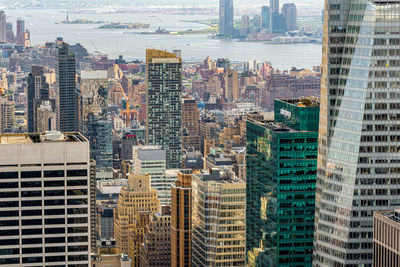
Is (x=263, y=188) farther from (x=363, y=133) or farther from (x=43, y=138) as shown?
(x=43, y=138)

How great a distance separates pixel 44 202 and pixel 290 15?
131309 millimetres

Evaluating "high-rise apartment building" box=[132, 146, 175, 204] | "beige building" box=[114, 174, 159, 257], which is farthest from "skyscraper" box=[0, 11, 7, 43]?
"beige building" box=[114, 174, 159, 257]

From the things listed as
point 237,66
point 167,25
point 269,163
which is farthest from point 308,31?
point 269,163

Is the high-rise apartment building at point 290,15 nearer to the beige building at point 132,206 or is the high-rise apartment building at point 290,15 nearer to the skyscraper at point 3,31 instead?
the skyscraper at point 3,31

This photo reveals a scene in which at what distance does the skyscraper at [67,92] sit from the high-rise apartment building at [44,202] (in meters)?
76.6

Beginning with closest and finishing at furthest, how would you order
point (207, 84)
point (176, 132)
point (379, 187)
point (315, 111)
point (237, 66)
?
point (379, 187) → point (315, 111) → point (176, 132) → point (207, 84) → point (237, 66)

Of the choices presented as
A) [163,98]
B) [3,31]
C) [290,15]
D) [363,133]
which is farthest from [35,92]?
[363,133]

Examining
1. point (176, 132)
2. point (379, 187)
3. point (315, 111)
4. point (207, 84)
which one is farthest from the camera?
point (207, 84)

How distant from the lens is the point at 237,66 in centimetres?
15800

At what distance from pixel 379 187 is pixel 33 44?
482ft

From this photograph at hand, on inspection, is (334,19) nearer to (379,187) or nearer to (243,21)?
(379,187)

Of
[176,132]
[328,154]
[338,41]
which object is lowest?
[176,132]

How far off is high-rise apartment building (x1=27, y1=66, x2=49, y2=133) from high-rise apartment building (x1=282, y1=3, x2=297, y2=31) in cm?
3990

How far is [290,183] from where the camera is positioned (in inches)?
1578
